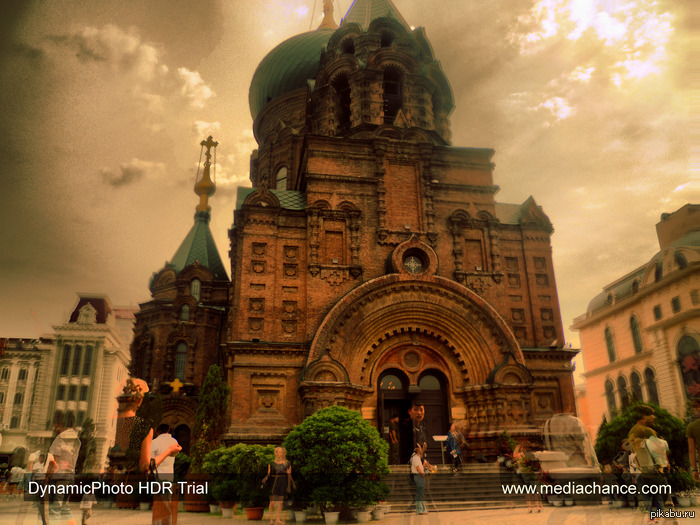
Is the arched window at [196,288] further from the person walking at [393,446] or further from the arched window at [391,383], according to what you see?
the person walking at [393,446]

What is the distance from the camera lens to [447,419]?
71.1ft

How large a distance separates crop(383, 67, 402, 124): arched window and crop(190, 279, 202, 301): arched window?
1467 centimetres

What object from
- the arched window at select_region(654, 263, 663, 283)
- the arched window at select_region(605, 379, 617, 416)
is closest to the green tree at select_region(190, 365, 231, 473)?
the arched window at select_region(654, 263, 663, 283)

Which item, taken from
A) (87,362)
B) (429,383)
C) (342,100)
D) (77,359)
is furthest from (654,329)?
(77,359)

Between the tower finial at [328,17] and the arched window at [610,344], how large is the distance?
30577 mm

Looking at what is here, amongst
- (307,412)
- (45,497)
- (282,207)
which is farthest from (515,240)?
(45,497)

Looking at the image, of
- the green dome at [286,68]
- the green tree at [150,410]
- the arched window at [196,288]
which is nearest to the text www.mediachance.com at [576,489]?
the green tree at [150,410]

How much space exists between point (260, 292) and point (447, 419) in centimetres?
870

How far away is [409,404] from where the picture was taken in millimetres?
21906

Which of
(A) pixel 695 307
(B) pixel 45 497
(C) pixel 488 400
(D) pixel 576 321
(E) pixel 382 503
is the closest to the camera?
(B) pixel 45 497

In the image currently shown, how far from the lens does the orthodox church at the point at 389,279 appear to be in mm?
20578

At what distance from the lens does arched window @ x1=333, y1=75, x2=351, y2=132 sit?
2792 centimetres

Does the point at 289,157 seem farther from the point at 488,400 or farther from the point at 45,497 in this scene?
the point at 45,497

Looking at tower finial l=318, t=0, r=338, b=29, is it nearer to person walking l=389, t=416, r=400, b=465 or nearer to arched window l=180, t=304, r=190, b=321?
arched window l=180, t=304, r=190, b=321
